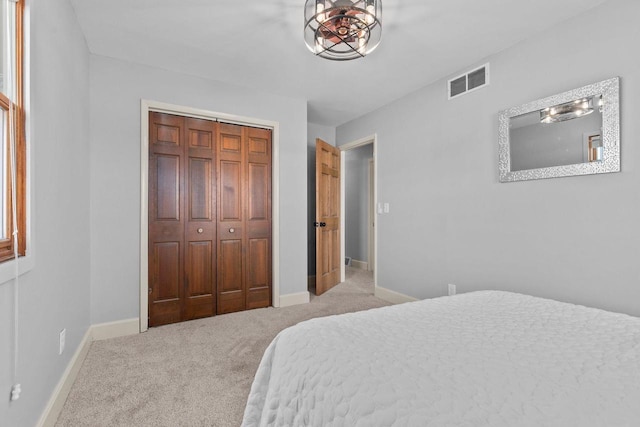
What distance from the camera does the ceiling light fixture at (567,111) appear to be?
2.09m

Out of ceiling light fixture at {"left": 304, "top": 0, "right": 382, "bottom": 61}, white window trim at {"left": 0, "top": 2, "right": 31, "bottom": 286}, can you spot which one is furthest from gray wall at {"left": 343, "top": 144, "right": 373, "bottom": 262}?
white window trim at {"left": 0, "top": 2, "right": 31, "bottom": 286}

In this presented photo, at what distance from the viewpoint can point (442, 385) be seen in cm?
78

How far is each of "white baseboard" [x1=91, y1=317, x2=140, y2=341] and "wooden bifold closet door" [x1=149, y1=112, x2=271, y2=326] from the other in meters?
0.15

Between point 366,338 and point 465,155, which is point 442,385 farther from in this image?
point 465,155

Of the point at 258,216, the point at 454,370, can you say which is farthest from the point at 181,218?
the point at 454,370

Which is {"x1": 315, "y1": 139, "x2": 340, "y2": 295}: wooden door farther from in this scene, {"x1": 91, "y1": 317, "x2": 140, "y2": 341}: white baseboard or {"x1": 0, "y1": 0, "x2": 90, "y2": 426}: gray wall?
{"x1": 0, "y1": 0, "x2": 90, "y2": 426}: gray wall

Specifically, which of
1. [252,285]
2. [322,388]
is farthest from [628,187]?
[252,285]

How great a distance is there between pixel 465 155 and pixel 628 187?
1202mm

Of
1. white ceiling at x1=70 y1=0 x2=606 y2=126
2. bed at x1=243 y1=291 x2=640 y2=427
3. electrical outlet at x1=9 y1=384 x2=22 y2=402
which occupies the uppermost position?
white ceiling at x1=70 y1=0 x2=606 y2=126

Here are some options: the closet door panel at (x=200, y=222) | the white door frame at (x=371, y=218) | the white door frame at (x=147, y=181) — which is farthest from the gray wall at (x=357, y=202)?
the closet door panel at (x=200, y=222)

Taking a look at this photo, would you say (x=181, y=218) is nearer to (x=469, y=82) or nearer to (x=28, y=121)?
(x=28, y=121)

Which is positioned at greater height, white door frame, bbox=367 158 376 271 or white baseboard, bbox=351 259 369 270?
white door frame, bbox=367 158 376 271

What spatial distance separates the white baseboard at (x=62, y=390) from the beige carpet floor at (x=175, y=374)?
4cm

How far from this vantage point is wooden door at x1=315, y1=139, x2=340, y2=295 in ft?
13.4
